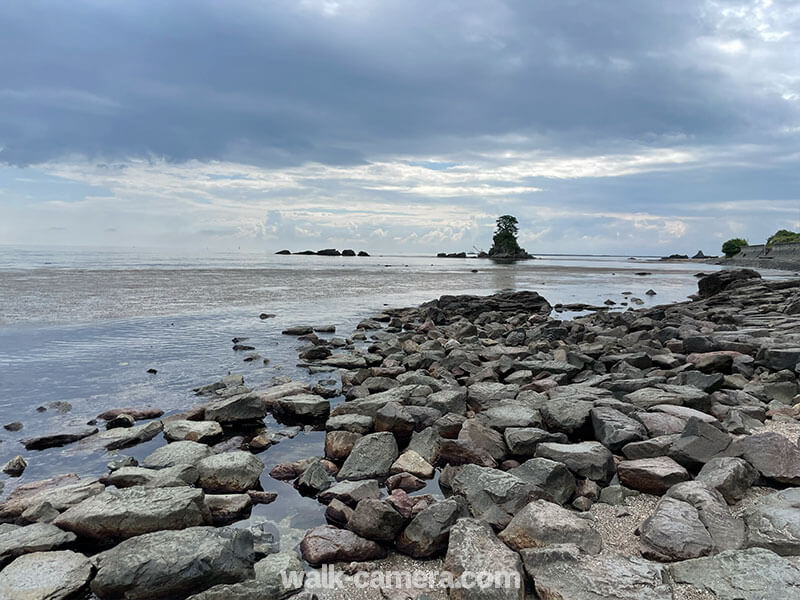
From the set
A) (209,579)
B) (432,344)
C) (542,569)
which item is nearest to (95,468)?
(209,579)

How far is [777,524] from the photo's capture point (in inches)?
148

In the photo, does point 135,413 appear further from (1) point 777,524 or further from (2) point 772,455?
(2) point 772,455

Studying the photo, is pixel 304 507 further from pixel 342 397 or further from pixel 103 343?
pixel 103 343

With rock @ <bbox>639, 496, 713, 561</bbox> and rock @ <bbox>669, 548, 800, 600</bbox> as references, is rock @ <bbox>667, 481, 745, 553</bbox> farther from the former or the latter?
rock @ <bbox>669, 548, 800, 600</bbox>

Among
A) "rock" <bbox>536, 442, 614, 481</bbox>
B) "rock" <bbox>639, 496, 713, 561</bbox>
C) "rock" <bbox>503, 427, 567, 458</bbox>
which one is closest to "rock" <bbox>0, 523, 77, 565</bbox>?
"rock" <bbox>503, 427, 567, 458</bbox>

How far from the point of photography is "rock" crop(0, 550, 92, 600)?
352cm

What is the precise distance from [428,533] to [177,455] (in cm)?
331

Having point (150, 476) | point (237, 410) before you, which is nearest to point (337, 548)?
point (150, 476)

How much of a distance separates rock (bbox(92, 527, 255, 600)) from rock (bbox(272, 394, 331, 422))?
144 inches

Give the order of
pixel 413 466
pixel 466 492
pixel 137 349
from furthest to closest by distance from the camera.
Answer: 1. pixel 137 349
2. pixel 413 466
3. pixel 466 492

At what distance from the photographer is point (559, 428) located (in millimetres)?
6152

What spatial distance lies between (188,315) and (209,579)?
54.0 ft

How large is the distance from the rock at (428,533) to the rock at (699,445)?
2.51 metres

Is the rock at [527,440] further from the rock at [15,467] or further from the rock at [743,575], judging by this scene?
the rock at [15,467]
